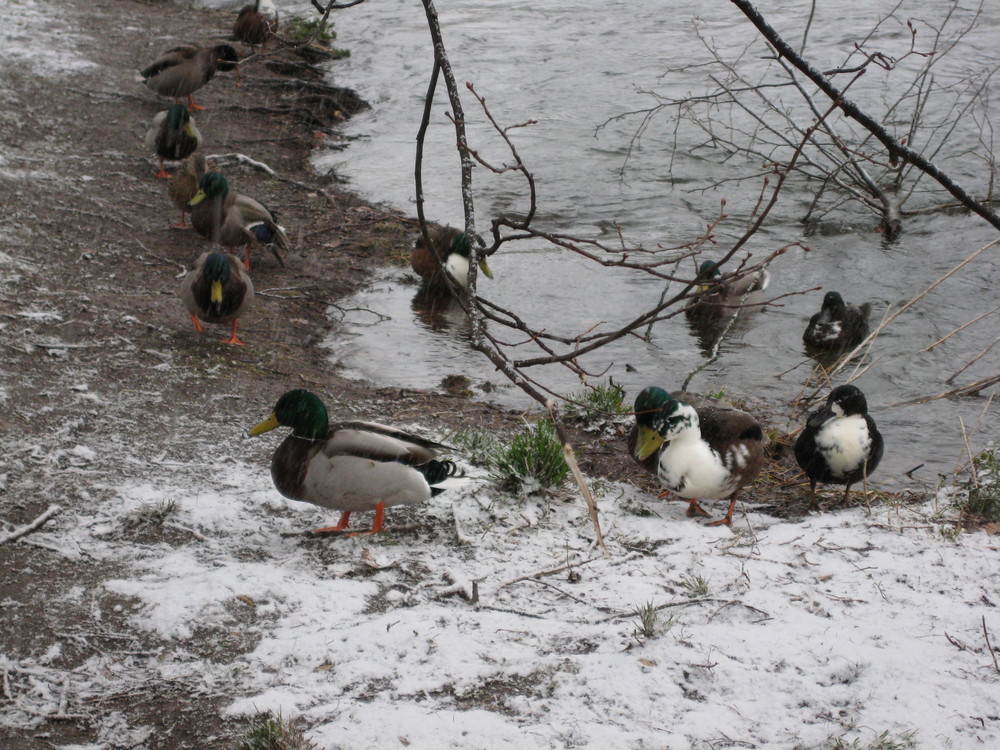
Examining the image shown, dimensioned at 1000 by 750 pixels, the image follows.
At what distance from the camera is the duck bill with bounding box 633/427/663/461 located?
199 inches

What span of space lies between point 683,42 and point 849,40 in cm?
213

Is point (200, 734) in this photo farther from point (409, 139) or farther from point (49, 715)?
point (409, 139)

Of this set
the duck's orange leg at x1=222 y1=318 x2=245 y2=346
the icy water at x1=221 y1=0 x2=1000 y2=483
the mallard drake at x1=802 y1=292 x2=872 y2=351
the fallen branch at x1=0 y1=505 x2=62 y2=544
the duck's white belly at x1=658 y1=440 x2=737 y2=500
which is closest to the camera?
the fallen branch at x1=0 y1=505 x2=62 y2=544

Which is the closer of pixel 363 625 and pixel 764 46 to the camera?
pixel 363 625

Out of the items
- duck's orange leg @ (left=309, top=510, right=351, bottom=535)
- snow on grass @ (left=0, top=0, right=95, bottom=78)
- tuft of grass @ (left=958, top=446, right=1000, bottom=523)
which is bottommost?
duck's orange leg @ (left=309, top=510, right=351, bottom=535)

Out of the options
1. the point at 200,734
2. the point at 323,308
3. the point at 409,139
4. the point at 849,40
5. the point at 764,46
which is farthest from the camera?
the point at 764,46

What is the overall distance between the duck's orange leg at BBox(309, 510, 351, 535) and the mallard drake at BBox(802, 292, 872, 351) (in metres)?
4.30

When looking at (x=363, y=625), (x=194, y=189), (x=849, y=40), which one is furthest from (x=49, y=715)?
(x=849, y=40)

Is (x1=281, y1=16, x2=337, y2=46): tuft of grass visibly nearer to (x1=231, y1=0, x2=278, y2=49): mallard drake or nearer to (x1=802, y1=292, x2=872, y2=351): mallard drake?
(x1=231, y1=0, x2=278, y2=49): mallard drake

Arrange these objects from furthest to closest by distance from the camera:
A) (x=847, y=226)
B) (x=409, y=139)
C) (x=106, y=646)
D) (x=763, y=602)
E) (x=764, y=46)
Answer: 1. (x=764, y=46)
2. (x=409, y=139)
3. (x=847, y=226)
4. (x=763, y=602)
5. (x=106, y=646)

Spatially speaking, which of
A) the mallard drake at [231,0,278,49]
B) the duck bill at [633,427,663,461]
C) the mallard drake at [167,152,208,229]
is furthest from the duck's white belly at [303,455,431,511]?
the mallard drake at [231,0,278,49]

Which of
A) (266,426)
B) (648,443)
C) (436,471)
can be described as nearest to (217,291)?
(266,426)

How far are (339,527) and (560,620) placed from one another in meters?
1.21

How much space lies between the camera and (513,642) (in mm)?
3648
